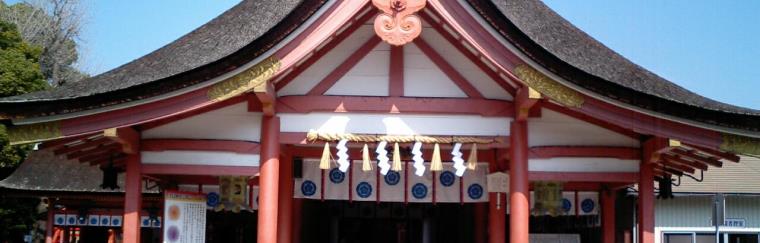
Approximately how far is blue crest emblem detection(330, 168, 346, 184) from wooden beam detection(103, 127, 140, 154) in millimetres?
3039

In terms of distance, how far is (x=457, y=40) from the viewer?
32.1ft

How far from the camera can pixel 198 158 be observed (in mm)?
10648

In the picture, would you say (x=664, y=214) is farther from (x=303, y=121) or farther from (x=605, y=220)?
(x=303, y=121)

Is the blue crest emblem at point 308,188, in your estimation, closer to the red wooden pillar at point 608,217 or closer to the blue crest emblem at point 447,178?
the blue crest emblem at point 447,178

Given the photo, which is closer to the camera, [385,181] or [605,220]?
[385,181]

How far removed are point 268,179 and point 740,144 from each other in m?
5.78

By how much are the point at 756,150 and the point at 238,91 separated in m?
6.30

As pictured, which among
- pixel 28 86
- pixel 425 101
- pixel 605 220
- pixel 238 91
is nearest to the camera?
pixel 238 91

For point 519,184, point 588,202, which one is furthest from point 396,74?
point 588,202

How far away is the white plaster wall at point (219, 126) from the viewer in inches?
411

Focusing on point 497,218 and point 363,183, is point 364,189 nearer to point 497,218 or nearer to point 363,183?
point 363,183

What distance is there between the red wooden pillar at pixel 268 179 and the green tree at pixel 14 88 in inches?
673

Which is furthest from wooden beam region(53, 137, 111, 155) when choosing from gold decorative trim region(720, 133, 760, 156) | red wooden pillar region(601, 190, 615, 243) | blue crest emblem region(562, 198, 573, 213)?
red wooden pillar region(601, 190, 615, 243)

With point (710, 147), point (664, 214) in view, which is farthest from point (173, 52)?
point (664, 214)
